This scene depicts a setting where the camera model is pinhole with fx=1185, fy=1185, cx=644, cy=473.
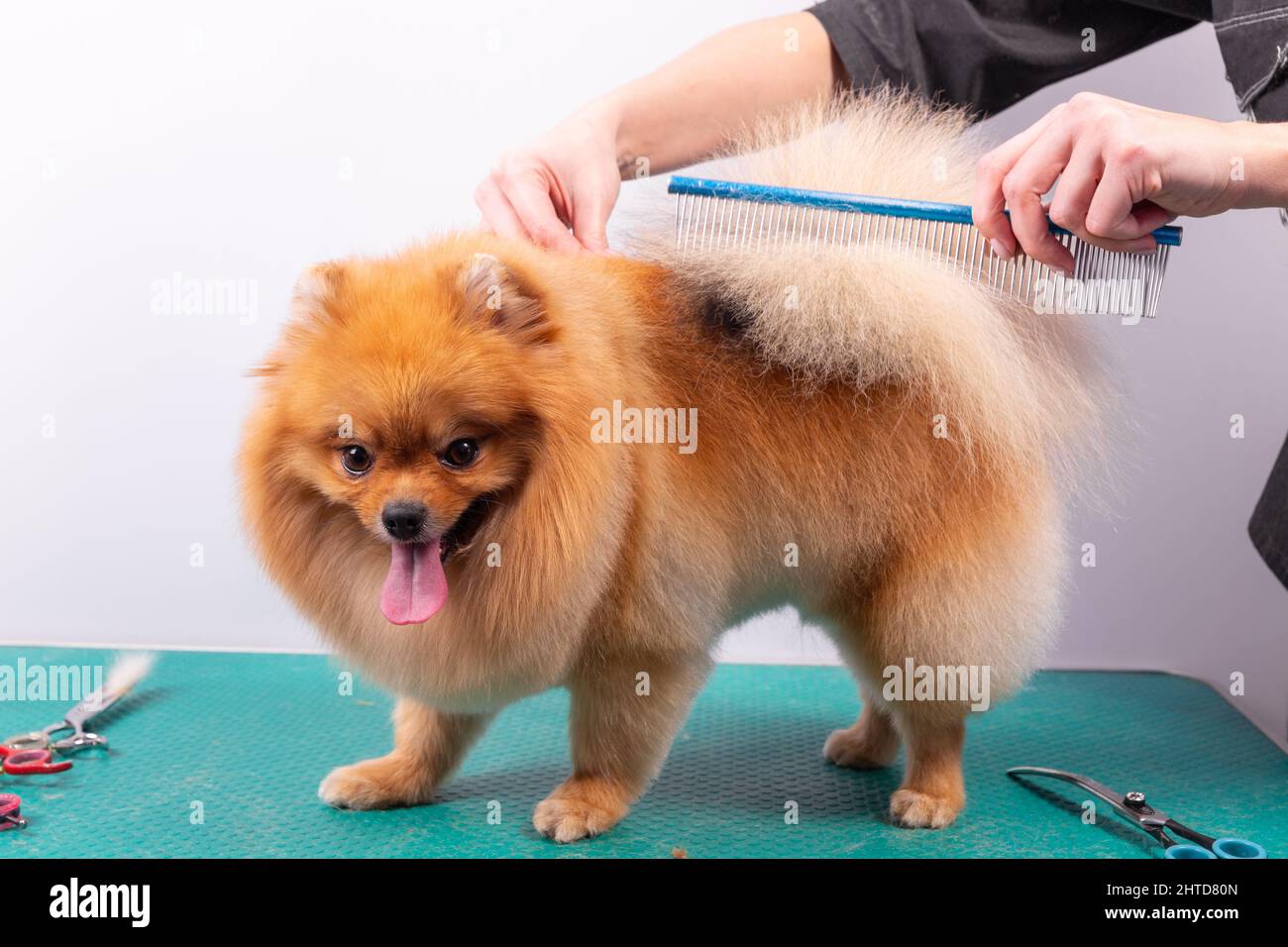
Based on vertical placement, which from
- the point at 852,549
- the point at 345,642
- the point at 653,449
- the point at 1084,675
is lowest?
the point at 1084,675

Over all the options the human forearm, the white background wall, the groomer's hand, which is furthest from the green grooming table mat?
the human forearm

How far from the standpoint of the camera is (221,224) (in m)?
2.65

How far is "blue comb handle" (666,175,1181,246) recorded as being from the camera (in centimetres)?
167

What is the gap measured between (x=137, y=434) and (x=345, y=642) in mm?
1369

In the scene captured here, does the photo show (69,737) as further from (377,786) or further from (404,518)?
(404,518)

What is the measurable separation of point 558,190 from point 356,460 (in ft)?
2.31

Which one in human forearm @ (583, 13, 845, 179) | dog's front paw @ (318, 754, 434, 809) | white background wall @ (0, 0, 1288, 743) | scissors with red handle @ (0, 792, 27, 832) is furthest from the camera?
white background wall @ (0, 0, 1288, 743)

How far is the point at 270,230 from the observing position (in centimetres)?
266

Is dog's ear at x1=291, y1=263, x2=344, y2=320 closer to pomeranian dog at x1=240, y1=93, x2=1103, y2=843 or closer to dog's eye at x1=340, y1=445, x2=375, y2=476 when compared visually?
pomeranian dog at x1=240, y1=93, x2=1103, y2=843

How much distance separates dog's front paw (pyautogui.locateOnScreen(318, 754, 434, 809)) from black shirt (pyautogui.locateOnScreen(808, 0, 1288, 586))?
58.6 inches

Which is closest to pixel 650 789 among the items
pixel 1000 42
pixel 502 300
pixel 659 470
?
pixel 659 470
